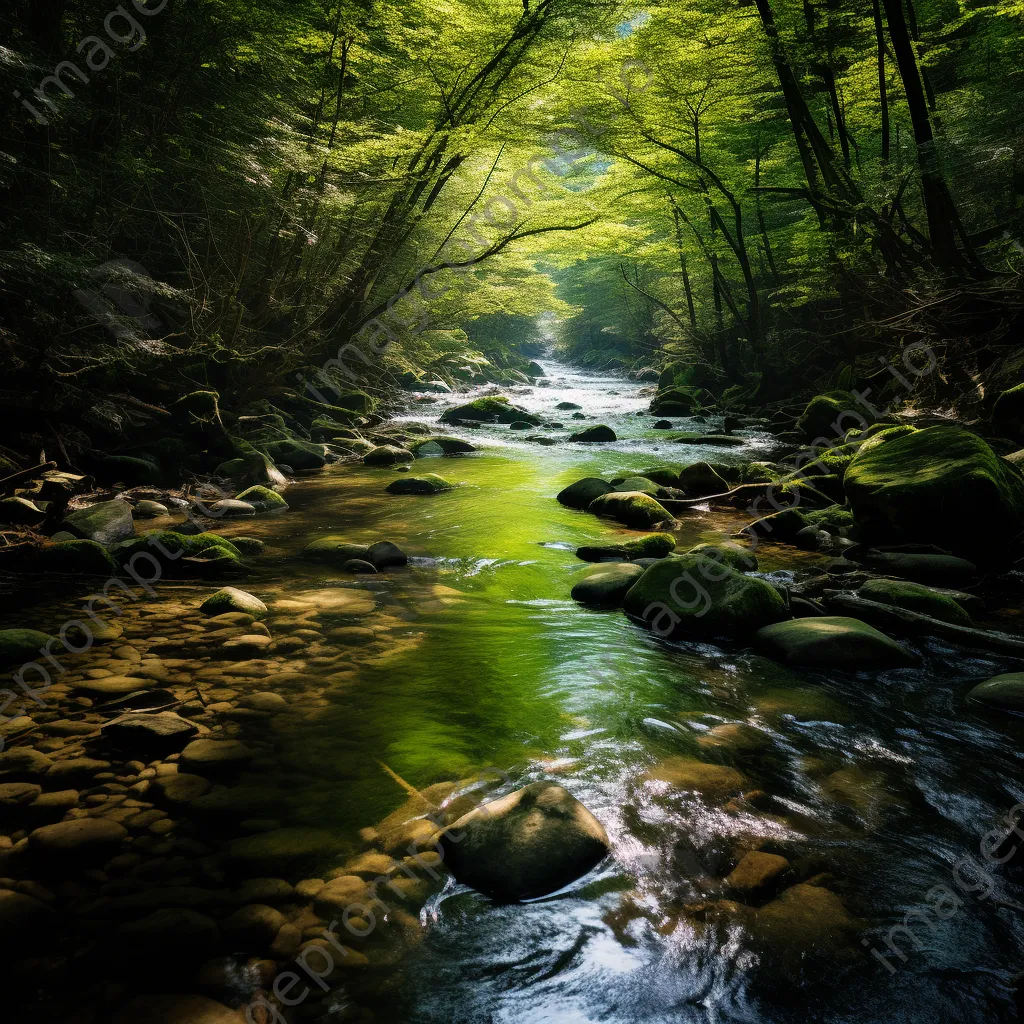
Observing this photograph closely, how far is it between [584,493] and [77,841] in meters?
6.69

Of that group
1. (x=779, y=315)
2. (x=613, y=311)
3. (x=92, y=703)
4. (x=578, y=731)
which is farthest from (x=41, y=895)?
(x=613, y=311)

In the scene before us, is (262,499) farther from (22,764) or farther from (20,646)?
(22,764)

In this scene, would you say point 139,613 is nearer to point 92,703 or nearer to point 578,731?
point 92,703

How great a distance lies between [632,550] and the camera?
6027 mm

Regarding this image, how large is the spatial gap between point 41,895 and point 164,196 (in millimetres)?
8914

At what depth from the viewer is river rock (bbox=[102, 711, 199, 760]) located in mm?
2727

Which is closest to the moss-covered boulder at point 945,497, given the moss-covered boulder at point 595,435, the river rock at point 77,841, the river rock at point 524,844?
the river rock at point 524,844

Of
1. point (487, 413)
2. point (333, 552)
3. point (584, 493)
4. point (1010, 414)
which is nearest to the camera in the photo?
point (333, 552)

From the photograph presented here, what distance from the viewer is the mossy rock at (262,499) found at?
24.4 feet

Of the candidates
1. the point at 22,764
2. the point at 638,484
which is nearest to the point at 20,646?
the point at 22,764

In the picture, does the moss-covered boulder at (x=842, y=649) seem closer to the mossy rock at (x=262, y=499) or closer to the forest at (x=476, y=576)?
the forest at (x=476, y=576)

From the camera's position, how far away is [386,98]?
11039 millimetres

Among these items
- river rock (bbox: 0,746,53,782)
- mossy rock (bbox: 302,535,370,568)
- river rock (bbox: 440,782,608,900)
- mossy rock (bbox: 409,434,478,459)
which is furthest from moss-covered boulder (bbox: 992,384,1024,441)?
river rock (bbox: 0,746,53,782)

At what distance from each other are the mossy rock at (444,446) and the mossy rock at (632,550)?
269 inches
